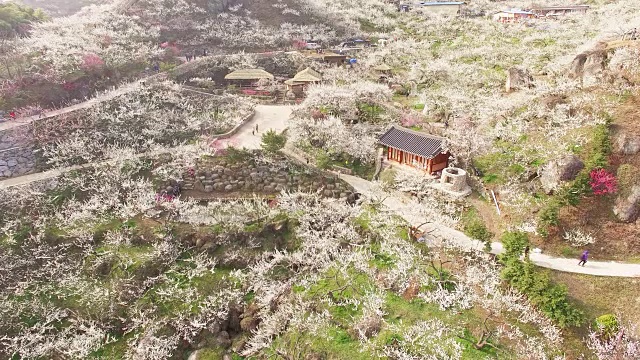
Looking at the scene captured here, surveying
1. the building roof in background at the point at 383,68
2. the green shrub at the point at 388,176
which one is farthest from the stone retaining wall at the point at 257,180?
the building roof in background at the point at 383,68

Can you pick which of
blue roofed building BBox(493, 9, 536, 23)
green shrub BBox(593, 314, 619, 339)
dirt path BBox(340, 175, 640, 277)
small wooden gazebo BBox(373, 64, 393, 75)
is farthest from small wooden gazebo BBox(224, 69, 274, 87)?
blue roofed building BBox(493, 9, 536, 23)

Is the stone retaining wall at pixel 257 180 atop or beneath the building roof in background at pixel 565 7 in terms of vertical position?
beneath

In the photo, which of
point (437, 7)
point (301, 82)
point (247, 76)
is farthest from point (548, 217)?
point (437, 7)

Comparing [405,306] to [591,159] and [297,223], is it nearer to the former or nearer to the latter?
[297,223]

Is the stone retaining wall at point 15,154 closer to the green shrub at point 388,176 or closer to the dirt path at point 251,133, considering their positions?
the dirt path at point 251,133

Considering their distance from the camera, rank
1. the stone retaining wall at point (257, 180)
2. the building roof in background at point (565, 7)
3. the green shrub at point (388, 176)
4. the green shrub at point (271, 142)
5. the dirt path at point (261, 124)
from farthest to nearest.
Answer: the building roof in background at point (565, 7) < the dirt path at point (261, 124) < the green shrub at point (271, 142) < the stone retaining wall at point (257, 180) < the green shrub at point (388, 176)

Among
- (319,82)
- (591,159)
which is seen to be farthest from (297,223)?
(319,82)
